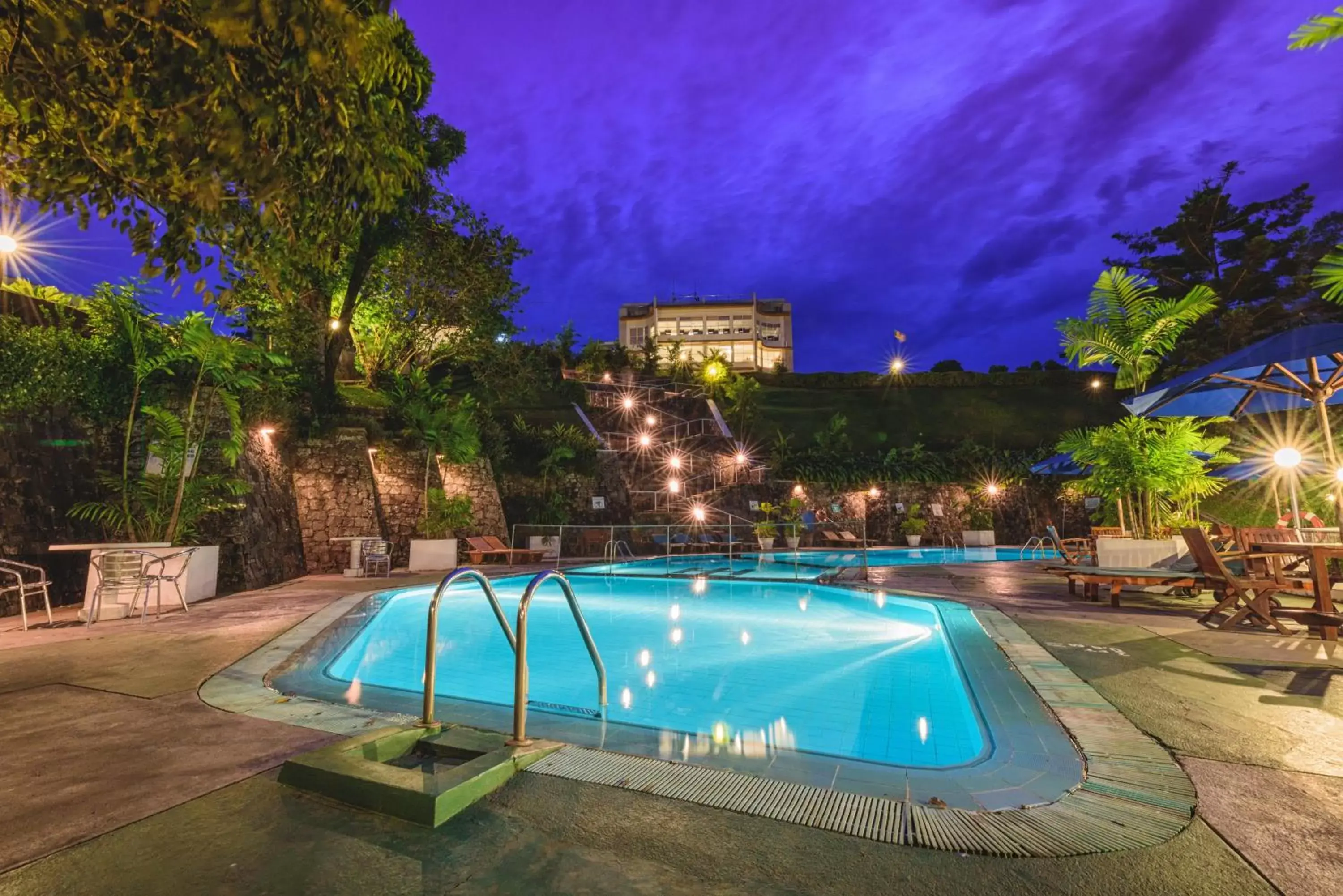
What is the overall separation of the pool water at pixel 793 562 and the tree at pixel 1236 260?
1547 centimetres

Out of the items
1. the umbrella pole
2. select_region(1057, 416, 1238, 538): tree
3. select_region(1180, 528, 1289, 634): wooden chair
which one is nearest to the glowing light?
the umbrella pole

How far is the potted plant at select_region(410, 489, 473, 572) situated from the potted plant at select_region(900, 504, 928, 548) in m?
17.0

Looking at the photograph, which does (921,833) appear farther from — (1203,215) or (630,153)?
(630,153)

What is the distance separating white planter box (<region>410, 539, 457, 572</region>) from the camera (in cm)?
1491

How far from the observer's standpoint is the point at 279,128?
3406 millimetres

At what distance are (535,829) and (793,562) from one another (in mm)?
15203

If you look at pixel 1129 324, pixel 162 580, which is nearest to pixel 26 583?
pixel 162 580

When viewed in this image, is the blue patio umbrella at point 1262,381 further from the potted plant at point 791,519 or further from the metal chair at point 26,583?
the metal chair at point 26,583

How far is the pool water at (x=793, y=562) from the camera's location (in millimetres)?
13797

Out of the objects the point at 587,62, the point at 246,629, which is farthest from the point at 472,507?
the point at 587,62

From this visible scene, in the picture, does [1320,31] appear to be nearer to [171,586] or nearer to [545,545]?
[171,586]

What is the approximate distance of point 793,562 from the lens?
16.9m

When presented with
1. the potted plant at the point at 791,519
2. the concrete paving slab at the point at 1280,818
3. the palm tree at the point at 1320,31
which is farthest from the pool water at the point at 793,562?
the palm tree at the point at 1320,31

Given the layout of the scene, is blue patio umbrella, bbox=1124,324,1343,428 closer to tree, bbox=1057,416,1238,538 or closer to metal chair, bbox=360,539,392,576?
tree, bbox=1057,416,1238,538
